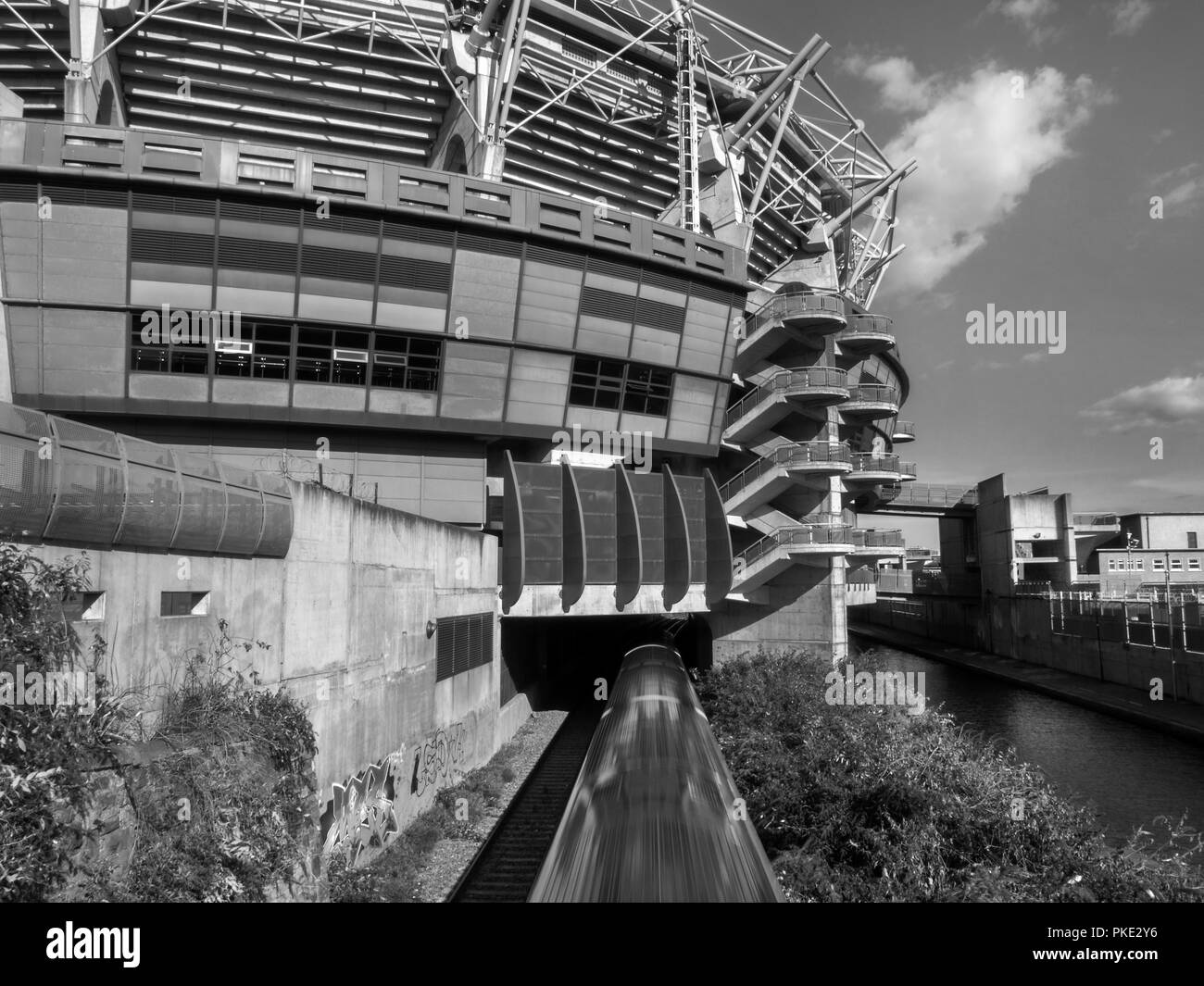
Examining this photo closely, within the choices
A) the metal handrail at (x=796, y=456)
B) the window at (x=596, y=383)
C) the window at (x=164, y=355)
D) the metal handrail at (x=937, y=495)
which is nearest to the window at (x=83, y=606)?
the window at (x=164, y=355)

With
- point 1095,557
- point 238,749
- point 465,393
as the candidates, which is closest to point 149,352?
point 465,393

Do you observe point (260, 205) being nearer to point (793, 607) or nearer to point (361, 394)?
point (361, 394)

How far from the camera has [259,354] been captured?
2864 cm

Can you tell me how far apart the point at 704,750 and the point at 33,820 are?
10.0 meters

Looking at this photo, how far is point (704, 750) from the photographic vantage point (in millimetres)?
13797

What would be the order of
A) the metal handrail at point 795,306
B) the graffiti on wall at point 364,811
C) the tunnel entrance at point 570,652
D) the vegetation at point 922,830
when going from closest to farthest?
the vegetation at point 922,830 < the graffiti on wall at point 364,811 < the tunnel entrance at point 570,652 < the metal handrail at point 795,306

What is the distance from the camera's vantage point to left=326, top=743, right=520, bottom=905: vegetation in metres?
14.5

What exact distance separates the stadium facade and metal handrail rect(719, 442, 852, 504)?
1.06 feet

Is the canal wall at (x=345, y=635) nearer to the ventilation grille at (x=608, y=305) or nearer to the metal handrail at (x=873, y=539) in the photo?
the ventilation grille at (x=608, y=305)

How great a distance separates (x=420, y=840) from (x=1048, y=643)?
5318 centimetres

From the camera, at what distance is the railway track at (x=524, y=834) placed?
17.6 metres

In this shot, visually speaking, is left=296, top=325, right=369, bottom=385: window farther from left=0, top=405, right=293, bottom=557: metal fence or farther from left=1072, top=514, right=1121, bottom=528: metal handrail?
left=1072, top=514, right=1121, bottom=528: metal handrail

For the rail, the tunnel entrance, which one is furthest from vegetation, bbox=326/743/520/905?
the rail

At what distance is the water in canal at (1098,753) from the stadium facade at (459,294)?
1097cm
